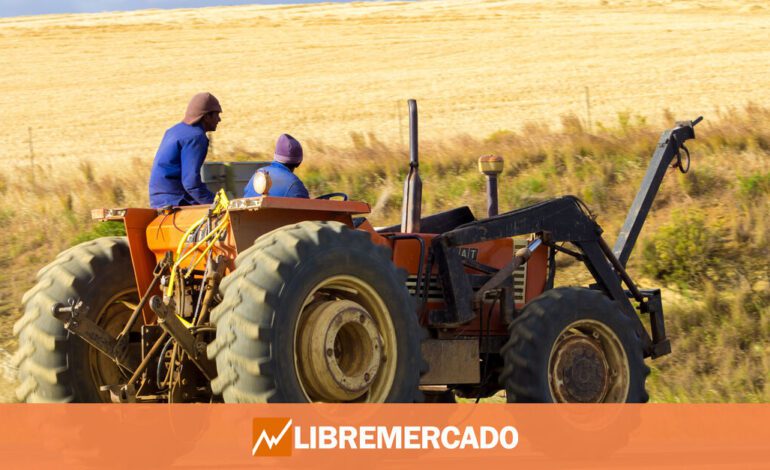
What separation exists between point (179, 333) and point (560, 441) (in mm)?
2530

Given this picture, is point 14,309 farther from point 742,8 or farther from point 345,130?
point 742,8

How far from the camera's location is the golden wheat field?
2750 centimetres

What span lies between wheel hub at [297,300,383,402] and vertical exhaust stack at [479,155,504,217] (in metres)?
2.41

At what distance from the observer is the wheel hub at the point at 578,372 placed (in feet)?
24.7

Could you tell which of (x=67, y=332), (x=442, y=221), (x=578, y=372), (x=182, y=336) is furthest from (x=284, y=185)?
(x=578, y=372)

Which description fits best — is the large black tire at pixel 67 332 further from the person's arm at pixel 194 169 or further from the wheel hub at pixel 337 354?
the wheel hub at pixel 337 354

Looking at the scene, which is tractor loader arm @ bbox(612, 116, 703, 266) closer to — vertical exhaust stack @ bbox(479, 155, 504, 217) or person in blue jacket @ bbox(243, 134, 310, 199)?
vertical exhaust stack @ bbox(479, 155, 504, 217)

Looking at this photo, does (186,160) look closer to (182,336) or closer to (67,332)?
(67,332)

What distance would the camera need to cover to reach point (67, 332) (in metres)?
7.07

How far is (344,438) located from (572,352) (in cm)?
208

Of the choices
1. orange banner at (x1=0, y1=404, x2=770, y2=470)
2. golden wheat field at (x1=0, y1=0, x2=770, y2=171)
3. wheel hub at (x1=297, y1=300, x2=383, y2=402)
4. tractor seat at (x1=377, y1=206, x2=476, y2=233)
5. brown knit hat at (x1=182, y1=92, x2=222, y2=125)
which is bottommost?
orange banner at (x1=0, y1=404, x2=770, y2=470)

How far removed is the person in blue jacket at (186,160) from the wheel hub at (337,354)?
1.41m

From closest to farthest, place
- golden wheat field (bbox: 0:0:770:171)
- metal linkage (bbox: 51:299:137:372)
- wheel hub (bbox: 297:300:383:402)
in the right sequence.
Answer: wheel hub (bbox: 297:300:383:402)
metal linkage (bbox: 51:299:137:372)
golden wheat field (bbox: 0:0:770:171)

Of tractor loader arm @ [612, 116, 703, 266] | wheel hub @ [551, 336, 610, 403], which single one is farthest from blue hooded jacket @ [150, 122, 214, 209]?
tractor loader arm @ [612, 116, 703, 266]
